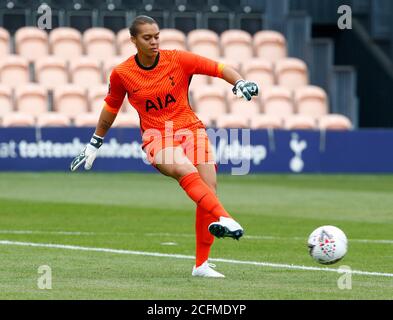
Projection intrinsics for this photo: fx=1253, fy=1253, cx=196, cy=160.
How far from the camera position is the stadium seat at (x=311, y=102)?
27.0m

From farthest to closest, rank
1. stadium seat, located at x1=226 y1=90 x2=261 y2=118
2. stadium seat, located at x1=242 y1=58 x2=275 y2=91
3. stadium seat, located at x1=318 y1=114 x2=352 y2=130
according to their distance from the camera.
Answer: stadium seat, located at x1=242 y1=58 x2=275 y2=91
stadium seat, located at x1=226 y1=90 x2=261 y2=118
stadium seat, located at x1=318 y1=114 x2=352 y2=130

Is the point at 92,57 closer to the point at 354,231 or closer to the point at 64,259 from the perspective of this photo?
the point at 354,231

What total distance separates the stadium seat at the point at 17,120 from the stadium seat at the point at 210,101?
367cm

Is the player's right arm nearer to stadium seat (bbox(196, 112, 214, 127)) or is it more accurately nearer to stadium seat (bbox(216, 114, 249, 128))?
stadium seat (bbox(216, 114, 249, 128))

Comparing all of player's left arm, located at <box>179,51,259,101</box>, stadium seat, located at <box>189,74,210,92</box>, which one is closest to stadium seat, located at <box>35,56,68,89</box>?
stadium seat, located at <box>189,74,210,92</box>

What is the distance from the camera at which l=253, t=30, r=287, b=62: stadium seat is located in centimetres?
2795

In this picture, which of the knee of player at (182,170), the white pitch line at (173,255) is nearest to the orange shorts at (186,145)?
the knee of player at (182,170)

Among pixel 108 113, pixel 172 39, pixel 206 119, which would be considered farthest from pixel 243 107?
pixel 108 113

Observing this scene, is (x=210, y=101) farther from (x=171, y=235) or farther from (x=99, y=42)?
(x=171, y=235)

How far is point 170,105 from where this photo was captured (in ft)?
34.7

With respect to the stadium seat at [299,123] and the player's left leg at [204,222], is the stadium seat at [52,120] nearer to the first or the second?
the stadium seat at [299,123]

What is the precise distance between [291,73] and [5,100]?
636cm

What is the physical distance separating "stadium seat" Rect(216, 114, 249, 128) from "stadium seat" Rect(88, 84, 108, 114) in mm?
2443

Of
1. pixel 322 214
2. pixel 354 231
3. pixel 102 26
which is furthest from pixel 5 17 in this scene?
pixel 354 231
